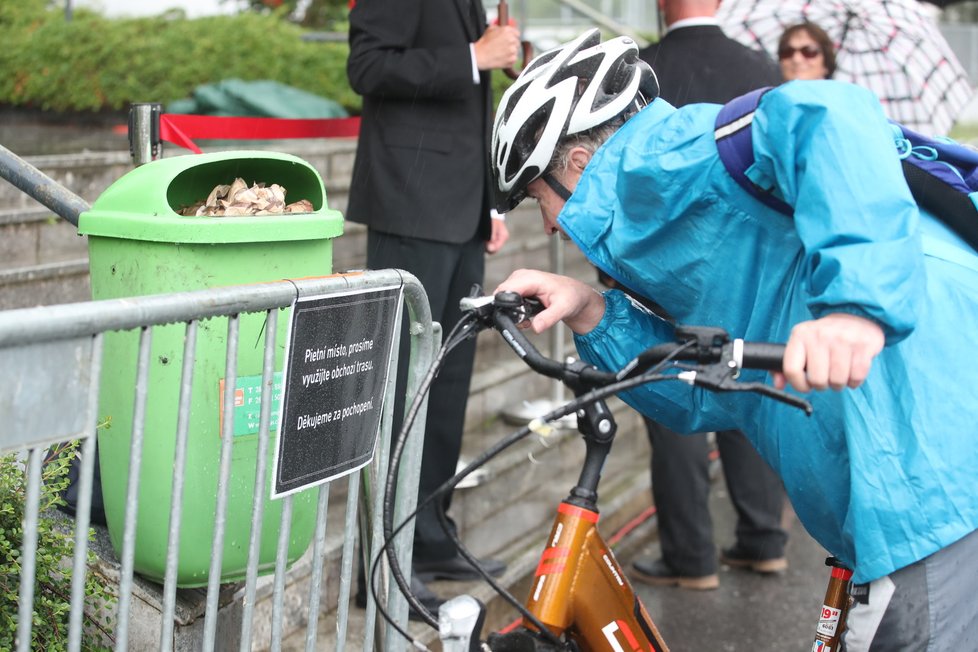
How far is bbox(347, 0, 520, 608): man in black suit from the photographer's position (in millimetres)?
3885

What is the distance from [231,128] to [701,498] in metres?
2.38

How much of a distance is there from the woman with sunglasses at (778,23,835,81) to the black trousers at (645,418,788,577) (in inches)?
71.2

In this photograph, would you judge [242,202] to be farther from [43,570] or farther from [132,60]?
[132,60]

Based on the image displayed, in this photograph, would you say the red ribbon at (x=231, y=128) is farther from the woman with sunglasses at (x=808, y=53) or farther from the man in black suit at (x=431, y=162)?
the woman with sunglasses at (x=808, y=53)

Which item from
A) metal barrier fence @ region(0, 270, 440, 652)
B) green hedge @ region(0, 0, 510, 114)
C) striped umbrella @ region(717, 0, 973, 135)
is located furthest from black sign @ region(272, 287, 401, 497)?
green hedge @ region(0, 0, 510, 114)

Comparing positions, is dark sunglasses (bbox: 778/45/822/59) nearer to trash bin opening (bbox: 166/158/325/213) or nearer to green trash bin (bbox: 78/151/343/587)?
trash bin opening (bbox: 166/158/325/213)

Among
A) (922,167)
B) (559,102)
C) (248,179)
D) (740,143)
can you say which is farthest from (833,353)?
(248,179)

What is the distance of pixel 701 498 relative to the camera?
4.73 meters

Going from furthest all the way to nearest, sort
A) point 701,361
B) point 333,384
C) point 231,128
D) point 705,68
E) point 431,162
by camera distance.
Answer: point 705,68 → point 431,162 → point 231,128 → point 333,384 → point 701,361

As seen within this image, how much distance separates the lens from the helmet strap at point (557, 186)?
2.43 metres

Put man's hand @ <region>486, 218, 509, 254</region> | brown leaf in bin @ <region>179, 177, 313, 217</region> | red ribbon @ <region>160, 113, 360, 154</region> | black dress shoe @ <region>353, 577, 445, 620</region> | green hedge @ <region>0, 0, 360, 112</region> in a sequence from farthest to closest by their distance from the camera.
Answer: green hedge @ <region>0, 0, 360, 112</region>, man's hand @ <region>486, 218, 509, 254</region>, black dress shoe @ <region>353, 577, 445, 620</region>, red ribbon @ <region>160, 113, 360, 154</region>, brown leaf in bin @ <region>179, 177, 313, 217</region>

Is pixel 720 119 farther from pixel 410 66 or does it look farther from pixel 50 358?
pixel 410 66

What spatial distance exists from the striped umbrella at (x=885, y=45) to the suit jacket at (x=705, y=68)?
1685mm

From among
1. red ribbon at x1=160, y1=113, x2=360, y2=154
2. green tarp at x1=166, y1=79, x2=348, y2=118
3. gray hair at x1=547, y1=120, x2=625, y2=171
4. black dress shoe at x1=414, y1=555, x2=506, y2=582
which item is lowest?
black dress shoe at x1=414, y1=555, x2=506, y2=582
